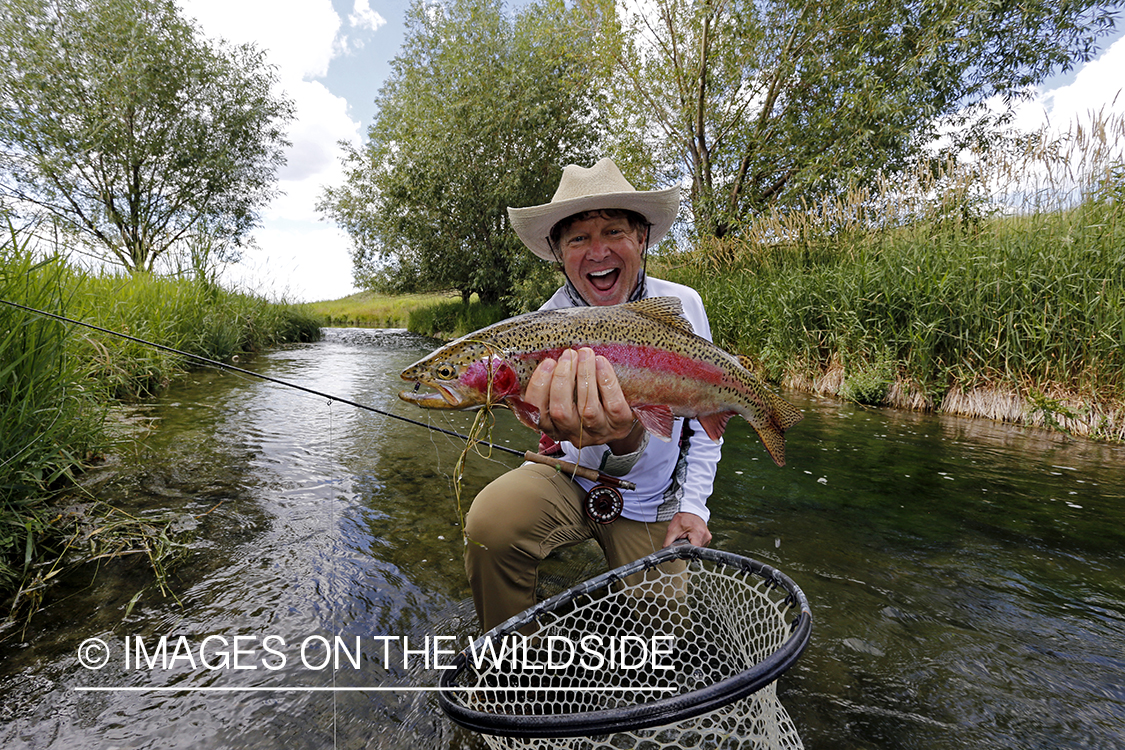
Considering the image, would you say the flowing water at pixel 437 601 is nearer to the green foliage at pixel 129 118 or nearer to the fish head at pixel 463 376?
→ the fish head at pixel 463 376

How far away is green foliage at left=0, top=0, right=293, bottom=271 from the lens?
778 inches

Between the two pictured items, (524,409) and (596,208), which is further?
(596,208)

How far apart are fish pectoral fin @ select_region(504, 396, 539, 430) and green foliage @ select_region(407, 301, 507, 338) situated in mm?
20569

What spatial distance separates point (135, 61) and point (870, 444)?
2884cm

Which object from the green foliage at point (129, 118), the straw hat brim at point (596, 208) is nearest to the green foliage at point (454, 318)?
the green foliage at point (129, 118)

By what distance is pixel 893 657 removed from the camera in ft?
7.90

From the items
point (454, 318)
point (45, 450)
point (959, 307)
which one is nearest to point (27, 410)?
point (45, 450)

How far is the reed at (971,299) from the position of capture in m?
6.04

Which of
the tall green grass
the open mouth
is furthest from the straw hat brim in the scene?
the tall green grass

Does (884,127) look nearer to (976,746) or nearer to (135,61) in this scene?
(976,746)

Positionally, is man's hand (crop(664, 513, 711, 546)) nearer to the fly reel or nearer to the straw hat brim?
the fly reel

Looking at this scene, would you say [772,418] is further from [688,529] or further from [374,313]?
[374,313]

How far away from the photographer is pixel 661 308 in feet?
7.32

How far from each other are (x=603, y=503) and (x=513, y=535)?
506mm
